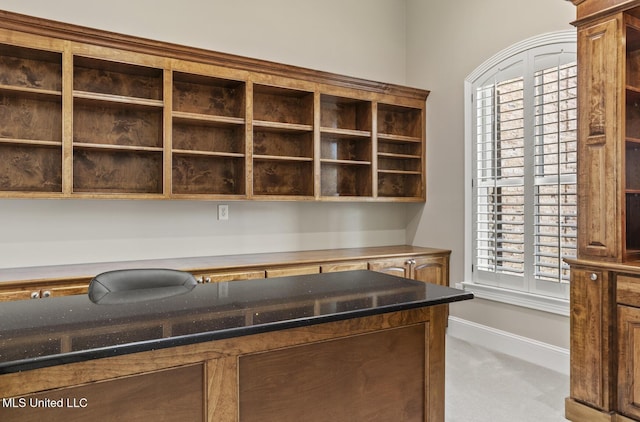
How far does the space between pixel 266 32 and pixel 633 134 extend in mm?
2999

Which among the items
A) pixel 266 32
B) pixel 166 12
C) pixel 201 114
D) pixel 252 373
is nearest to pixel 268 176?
pixel 201 114

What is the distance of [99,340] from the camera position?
3.76 feet

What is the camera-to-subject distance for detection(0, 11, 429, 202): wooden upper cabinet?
2.94m

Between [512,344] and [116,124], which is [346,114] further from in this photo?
[512,344]

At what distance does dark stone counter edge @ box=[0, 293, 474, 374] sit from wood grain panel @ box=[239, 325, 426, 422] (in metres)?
0.14

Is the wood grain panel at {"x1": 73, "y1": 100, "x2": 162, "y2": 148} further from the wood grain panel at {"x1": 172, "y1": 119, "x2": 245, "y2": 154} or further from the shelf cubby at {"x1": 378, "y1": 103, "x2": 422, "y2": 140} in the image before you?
the shelf cubby at {"x1": 378, "y1": 103, "x2": 422, "y2": 140}

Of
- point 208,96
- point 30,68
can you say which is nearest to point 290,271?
point 208,96

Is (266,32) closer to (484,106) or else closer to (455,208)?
(484,106)

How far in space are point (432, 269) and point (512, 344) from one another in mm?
936

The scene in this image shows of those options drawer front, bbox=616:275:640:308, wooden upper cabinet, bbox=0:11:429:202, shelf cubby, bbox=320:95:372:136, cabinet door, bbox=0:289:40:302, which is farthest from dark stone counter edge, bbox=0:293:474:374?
shelf cubby, bbox=320:95:372:136

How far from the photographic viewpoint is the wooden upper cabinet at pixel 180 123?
2941 millimetres

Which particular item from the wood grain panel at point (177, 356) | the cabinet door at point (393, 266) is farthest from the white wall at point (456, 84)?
the wood grain panel at point (177, 356)

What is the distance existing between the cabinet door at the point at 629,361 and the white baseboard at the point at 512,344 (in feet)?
3.12

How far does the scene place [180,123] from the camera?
3510 millimetres
